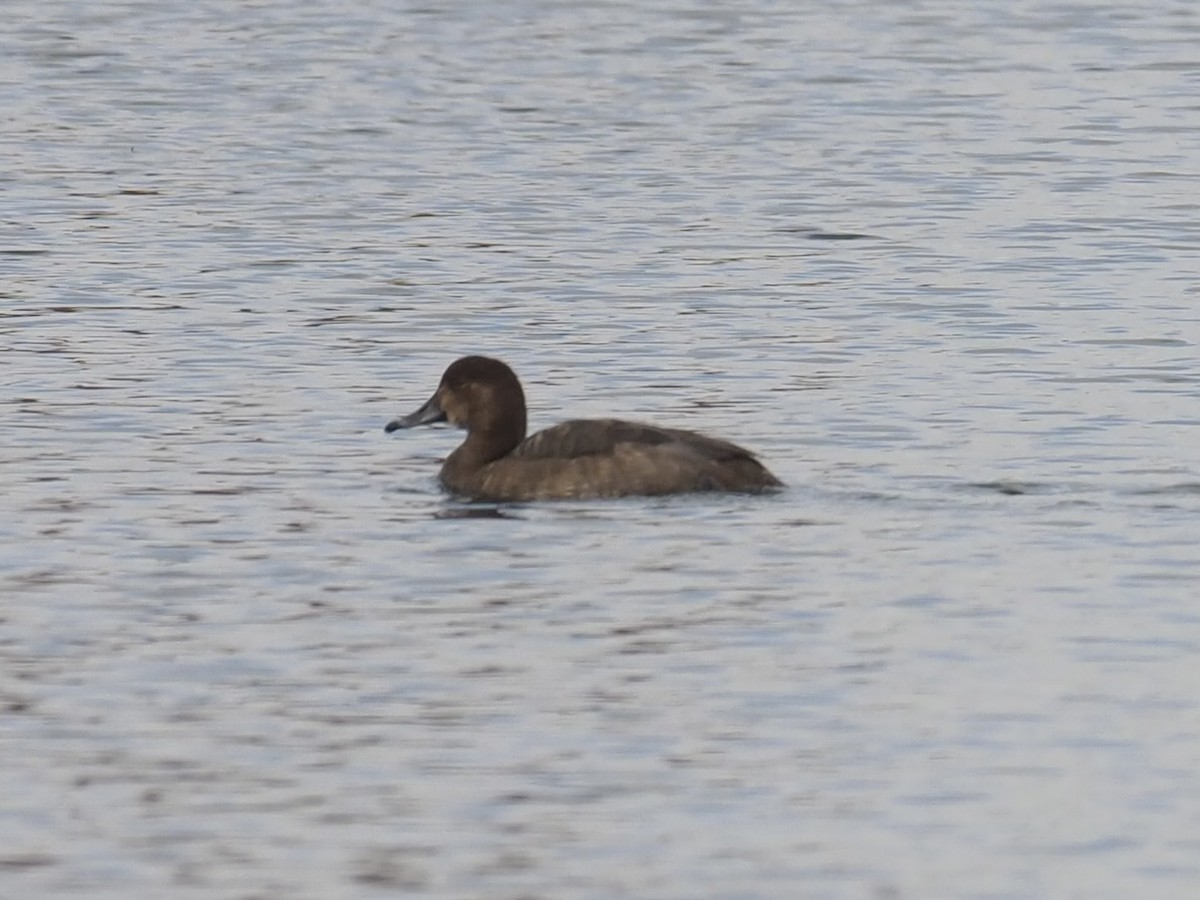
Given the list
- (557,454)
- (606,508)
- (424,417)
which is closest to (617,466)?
(606,508)

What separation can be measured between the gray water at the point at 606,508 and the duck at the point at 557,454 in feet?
0.42

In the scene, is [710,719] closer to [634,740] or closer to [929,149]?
[634,740]

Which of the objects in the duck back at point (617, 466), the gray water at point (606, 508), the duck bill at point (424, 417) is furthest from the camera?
the duck bill at point (424, 417)

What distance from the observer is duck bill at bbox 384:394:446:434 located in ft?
47.3

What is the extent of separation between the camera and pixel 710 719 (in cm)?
964

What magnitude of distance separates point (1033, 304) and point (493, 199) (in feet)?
18.2

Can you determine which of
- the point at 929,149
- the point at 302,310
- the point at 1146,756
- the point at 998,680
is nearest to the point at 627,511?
the point at 998,680

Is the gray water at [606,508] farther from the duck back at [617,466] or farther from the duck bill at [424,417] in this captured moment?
the duck bill at [424,417]

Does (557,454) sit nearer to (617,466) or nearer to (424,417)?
(617,466)

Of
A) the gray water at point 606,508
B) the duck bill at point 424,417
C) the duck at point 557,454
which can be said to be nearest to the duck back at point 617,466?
the duck at point 557,454

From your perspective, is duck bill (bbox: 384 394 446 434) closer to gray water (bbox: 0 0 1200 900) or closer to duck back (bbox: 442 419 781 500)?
gray water (bbox: 0 0 1200 900)

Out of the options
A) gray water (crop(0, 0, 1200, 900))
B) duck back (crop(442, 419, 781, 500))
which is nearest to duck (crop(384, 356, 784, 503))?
duck back (crop(442, 419, 781, 500))

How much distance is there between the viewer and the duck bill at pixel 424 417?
14422 mm

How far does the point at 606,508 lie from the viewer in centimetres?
1318
